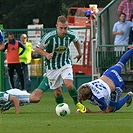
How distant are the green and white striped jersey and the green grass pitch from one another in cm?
103

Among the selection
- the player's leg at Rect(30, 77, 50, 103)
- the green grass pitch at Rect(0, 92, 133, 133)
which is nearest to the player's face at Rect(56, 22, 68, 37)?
the player's leg at Rect(30, 77, 50, 103)

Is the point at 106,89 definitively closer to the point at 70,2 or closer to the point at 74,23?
the point at 74,23

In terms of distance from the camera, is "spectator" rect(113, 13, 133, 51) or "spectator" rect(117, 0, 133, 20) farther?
"spectator" rect(117, 0, 133, 20)

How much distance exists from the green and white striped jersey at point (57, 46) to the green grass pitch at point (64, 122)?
1033mm

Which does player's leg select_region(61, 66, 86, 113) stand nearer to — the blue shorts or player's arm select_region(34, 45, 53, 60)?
player's arm select_region(34, 45, 53, 60)

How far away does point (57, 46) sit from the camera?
1678 centimetres

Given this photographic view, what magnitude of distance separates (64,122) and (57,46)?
3220 millimetres

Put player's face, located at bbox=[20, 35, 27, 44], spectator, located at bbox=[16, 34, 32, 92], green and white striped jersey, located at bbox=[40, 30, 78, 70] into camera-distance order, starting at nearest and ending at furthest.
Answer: green and white striped jersey, located at bbox=[40, 30, 78, 70] < spectator, located at bbox=[16, 34, 32, 92] < player's face, located at bbox=[20, 35, 27, 44]

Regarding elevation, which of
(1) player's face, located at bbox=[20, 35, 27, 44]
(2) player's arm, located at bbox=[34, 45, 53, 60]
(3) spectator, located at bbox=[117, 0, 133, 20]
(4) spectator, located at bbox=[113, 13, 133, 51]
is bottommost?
(2) player's arm, located at bbox=[34, 45, 53, 60]

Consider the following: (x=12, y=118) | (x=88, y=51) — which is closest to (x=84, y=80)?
(x=88, y=51)

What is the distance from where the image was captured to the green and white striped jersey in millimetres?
16703

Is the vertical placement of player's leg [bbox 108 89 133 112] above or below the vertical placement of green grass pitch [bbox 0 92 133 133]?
above

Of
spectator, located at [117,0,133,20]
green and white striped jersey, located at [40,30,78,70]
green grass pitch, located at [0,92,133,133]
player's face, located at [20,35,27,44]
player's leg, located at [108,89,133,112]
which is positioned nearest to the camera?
green grass pitch, located at [0,92,133,133]

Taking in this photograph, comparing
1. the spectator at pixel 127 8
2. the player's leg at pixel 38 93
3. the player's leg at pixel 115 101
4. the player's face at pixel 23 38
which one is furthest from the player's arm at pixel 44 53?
the player's face at pixel 23 38
